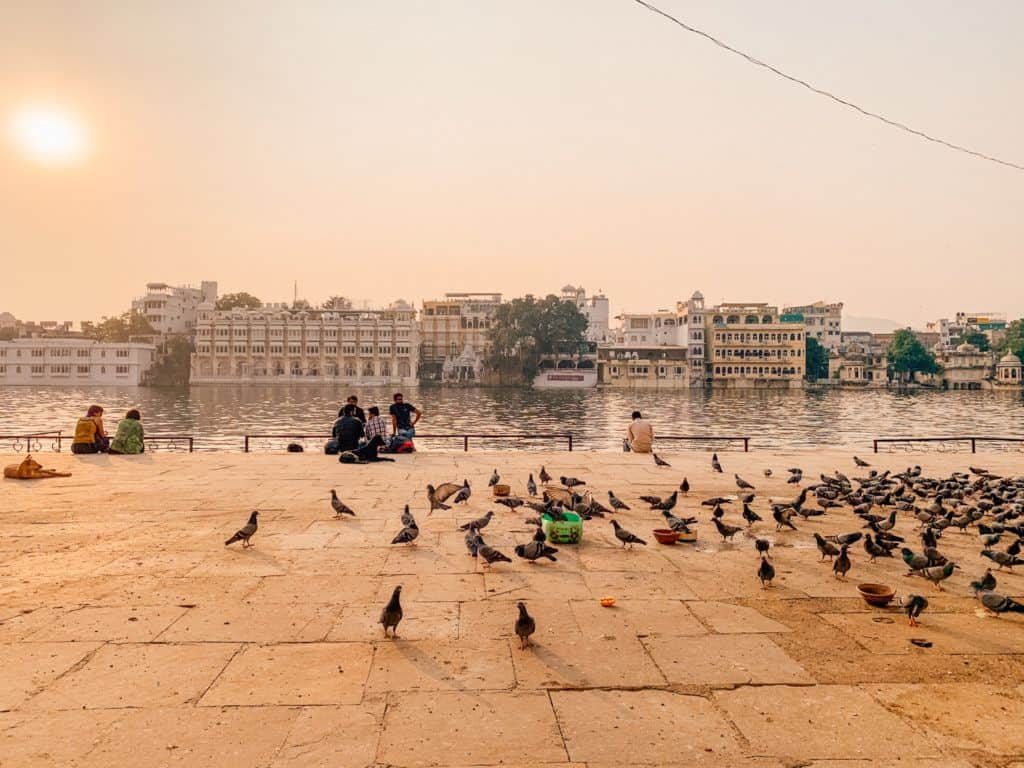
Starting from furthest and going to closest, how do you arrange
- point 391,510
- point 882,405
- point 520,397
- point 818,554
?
point 520,397 → point 882,405 → point 391,510 → point 818,554

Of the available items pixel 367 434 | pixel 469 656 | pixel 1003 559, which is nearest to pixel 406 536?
pixel 469 656

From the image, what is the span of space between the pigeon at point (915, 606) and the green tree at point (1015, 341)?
366ft

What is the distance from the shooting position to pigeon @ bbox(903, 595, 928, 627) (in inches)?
220

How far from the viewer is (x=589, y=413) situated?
58.8 metres

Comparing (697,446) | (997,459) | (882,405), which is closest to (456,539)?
(997,459)

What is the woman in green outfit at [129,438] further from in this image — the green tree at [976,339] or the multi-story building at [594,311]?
the green tree at [976,339]

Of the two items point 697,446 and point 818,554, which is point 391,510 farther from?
point 697,446

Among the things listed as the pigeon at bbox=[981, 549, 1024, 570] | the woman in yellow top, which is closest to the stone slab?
the pigeon at bbox=[981, 549, 1024, 570]

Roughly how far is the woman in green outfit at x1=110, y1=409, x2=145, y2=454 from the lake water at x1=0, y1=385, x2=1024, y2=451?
18019 millimetres

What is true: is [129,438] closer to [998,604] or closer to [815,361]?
[998,604]

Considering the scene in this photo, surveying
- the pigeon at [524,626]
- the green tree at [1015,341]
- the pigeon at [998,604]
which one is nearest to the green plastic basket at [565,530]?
the pigeon at [524,626]

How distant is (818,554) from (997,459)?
464 inches

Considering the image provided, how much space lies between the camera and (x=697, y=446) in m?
35.3

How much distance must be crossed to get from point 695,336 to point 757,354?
325 inches
